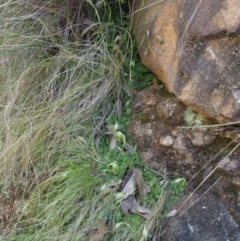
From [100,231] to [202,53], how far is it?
70 centimetres

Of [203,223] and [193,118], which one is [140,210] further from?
[193,118]

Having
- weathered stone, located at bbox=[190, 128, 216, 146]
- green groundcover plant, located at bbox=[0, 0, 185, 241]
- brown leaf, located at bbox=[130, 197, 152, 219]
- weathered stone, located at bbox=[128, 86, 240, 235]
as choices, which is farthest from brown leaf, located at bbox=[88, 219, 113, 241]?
weathered stone, located at bbox=[190, 128, 216, 146]

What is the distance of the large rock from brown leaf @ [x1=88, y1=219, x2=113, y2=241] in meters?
0.51

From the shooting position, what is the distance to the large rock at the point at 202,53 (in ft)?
4.58

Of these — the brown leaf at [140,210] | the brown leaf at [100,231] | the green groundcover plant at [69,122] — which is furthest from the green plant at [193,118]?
the brown leaf at [100,231]

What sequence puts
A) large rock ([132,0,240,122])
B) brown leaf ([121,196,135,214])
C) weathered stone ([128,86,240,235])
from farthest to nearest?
brown leaf ([121,196,135,214]) → weathered stone ([128,86,240,235]) → large rock ([132,0,240,122])

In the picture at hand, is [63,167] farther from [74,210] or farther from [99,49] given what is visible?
[99,49]

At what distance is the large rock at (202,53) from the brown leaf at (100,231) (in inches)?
20.2

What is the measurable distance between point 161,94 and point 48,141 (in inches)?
18.2

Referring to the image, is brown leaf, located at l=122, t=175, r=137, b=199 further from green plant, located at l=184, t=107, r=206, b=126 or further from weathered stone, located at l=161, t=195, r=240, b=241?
green plant, located at l=184, t=107, r=206, b=126

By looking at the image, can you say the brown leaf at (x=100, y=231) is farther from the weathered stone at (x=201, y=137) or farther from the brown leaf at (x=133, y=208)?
the weathered stone at (x=201, y=137)

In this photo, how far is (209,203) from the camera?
1529 millimetres

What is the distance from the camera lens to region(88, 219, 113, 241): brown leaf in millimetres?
1572

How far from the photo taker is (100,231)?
5.18 feet
